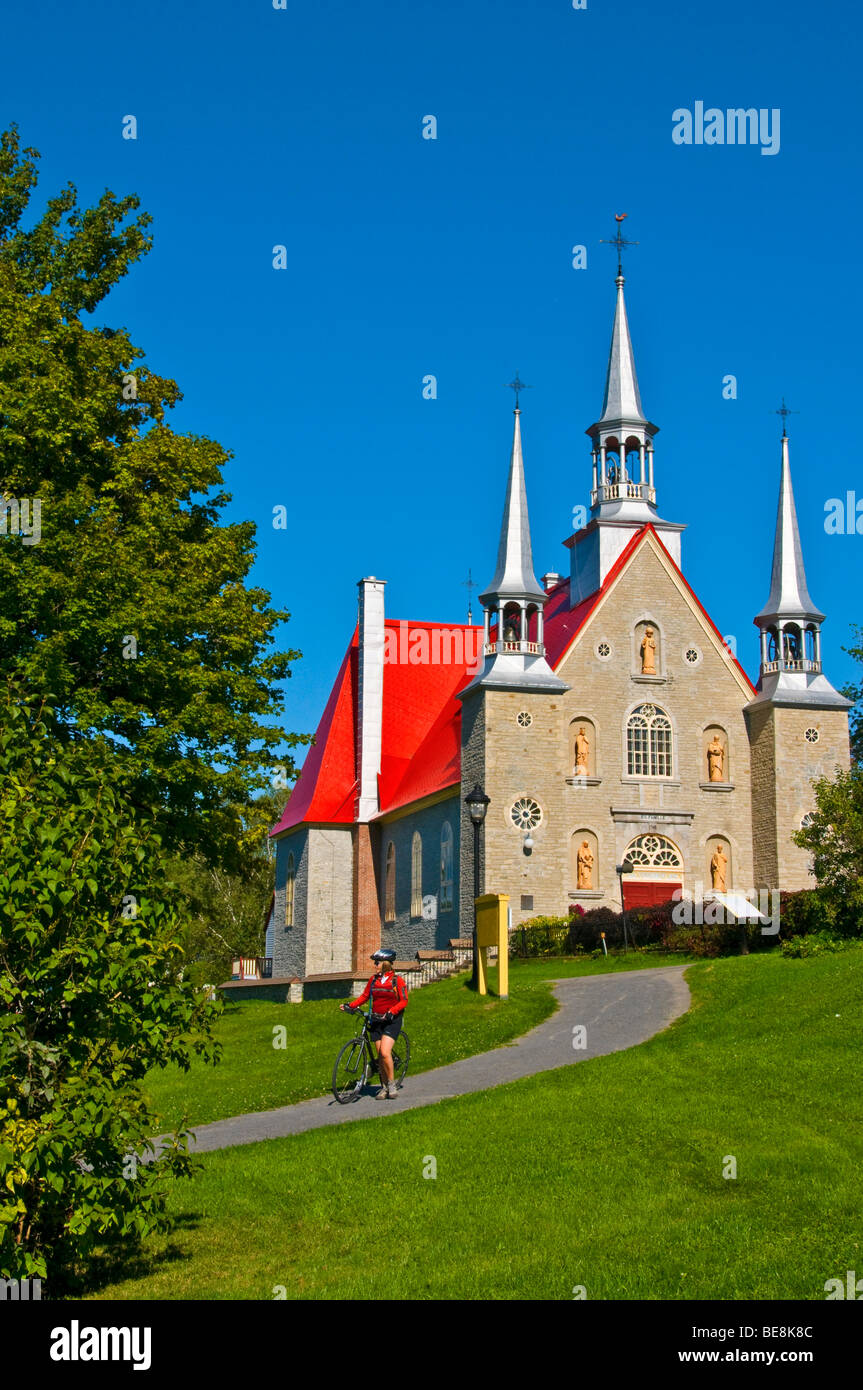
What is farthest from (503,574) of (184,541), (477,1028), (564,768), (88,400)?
(477,1028)

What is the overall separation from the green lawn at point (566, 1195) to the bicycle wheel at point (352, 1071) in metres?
1.96

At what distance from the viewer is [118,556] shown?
2480 centimetres

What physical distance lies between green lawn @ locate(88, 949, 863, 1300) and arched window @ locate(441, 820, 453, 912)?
82.0ft

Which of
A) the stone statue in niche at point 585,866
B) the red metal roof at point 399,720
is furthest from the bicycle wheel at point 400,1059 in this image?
the red metal roof at point 399,720

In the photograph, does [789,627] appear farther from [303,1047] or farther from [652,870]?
[303,1047]

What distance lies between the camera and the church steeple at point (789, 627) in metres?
42.2

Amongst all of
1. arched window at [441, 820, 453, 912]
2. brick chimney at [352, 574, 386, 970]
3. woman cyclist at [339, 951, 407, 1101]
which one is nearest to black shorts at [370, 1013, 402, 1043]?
woman cyclist at [339, 951, 407, 1101]

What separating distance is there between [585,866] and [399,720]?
12831 millimetres

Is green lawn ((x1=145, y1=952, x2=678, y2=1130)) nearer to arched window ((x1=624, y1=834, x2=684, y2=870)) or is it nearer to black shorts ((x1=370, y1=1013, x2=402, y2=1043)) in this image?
black shorts ((x1=370, y1=1013, x2=402, y2=1043))

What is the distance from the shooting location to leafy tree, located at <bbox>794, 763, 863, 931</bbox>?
2623 centimetres

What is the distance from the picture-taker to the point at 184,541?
29000 mm

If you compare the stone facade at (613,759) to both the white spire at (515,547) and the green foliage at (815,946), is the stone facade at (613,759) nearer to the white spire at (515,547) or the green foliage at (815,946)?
the white spire at (515,547)

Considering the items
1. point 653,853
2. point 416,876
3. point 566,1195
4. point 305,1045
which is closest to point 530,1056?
point 305,1045

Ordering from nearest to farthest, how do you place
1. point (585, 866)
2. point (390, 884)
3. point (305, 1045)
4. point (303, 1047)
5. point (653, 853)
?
point (303, 1047) < point (305, 1045) < point (585, 866) < point (653, 853) < point (390, 884)
